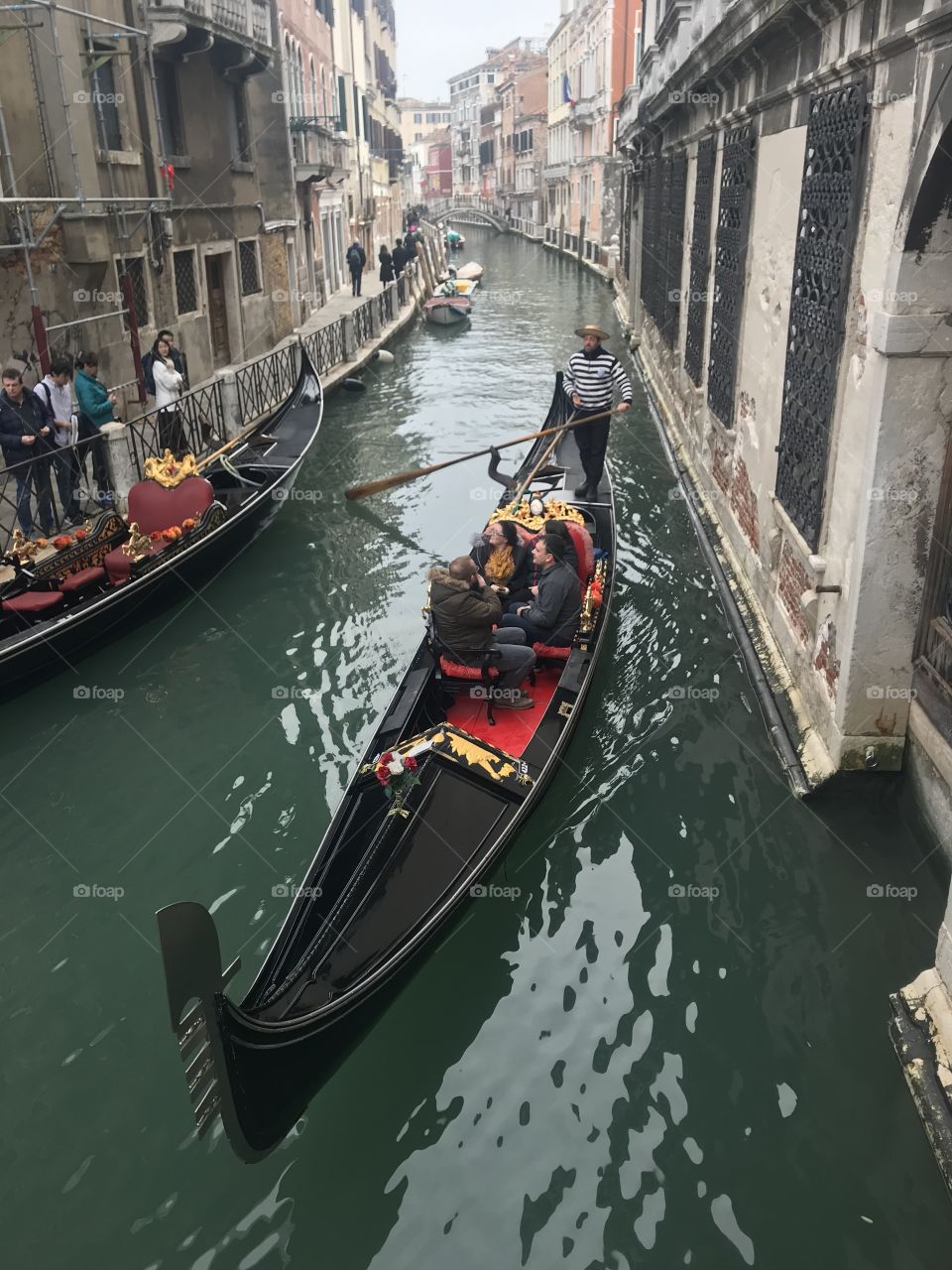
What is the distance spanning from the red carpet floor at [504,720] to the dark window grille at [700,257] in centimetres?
431

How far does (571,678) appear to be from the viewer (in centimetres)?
441

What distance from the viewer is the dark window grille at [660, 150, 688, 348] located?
9141mm

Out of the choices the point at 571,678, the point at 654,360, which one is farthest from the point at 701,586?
the point at 654,360

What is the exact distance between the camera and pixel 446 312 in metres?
17.7

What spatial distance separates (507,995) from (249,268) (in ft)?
36.1

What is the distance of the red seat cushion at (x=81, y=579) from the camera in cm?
535

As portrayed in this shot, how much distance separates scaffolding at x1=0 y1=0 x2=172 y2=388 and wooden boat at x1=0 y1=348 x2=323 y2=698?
1.61 meters

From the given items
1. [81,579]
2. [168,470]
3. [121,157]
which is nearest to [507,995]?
[81,579]

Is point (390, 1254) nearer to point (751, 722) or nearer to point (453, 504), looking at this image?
point (751, 722)
